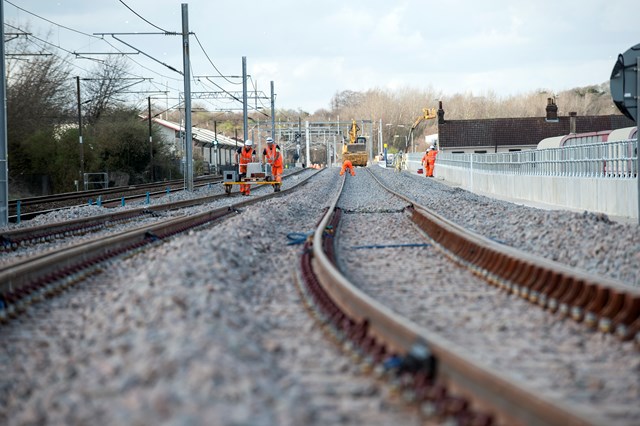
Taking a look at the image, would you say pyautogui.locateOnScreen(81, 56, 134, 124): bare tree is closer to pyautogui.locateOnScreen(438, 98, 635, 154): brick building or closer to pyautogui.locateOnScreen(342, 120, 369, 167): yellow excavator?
pyautogui.locateOnScreen(342, 120, 369, 167): yellow excavator

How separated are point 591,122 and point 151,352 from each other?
93.2m

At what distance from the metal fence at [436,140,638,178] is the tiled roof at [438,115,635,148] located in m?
56.2

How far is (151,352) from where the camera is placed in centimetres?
496

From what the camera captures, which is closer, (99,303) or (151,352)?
(151,352)

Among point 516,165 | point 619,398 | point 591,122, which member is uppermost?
point 591,122

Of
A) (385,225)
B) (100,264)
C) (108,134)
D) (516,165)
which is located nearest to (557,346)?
(100,264)

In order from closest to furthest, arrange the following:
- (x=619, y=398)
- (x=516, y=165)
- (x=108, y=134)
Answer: (x=619, y=398) → (x=516, y=165) → (x=108, y=134)

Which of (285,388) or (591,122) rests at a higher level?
(591,122)

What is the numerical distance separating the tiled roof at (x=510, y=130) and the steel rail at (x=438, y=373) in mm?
85598

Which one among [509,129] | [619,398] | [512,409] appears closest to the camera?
[512,409]

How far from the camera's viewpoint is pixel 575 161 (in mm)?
22469

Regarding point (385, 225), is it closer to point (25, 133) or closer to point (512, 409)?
point (512, 409)

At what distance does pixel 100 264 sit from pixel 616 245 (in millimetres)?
6853

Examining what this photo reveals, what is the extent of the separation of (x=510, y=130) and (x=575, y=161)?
234 ft
